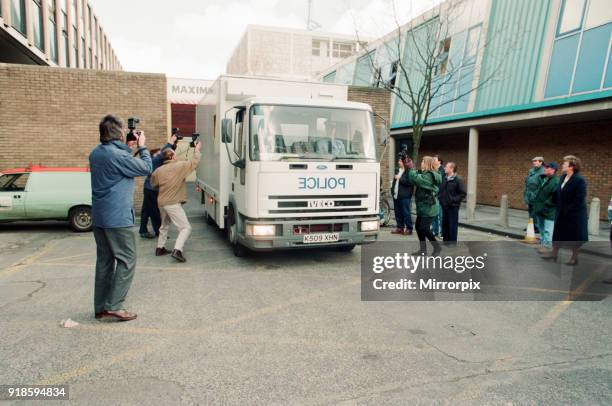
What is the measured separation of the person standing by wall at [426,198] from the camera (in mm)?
6691

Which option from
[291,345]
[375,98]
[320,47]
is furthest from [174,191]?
[320,47]

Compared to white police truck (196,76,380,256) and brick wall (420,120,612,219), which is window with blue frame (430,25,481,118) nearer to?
brick wall (420,120,612,219)

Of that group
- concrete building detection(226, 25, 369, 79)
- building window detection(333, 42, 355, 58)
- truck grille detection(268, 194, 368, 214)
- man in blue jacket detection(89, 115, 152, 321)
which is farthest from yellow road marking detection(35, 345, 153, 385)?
building window detection(333, 42, 355, 58)

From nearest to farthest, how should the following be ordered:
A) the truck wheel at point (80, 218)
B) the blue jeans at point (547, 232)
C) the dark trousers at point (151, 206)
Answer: the blue jeans at point (547, 232) < the dark trousers at point (151, 206) < the truck wheel at point (80, 218)

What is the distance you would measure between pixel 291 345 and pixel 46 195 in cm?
851

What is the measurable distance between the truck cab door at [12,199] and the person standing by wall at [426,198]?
888 cm

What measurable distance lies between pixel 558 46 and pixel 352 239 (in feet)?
37.1

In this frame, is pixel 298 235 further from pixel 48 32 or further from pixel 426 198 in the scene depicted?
pixel 48 32

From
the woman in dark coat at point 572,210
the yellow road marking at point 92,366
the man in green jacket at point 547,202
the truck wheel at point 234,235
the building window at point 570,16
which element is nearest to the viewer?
the yellow road marking at point 92,366

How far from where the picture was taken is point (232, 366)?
3.40 meters

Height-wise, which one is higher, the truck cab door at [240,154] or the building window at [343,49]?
the building window at [343,49]

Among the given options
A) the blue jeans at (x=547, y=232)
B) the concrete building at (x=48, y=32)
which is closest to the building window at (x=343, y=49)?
the concrete building at (x=48, y=32)

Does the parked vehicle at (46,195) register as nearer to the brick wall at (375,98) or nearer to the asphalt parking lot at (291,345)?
the asphalt parking lot at (291,345)

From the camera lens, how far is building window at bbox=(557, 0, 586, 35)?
1248cm
